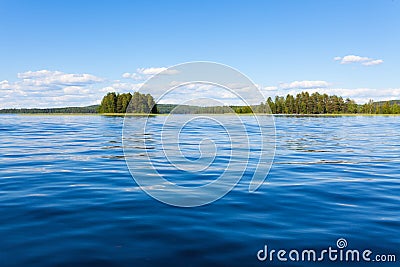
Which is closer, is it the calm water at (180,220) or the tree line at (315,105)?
the calm water at (180,220)

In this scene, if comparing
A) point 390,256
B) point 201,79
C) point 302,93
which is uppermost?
point 302,93

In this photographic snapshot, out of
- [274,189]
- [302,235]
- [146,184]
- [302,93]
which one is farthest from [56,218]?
[302,93]

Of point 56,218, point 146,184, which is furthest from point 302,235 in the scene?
point 146,184

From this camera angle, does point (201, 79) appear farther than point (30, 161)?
No

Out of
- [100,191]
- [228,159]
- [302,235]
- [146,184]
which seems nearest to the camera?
[302,235]

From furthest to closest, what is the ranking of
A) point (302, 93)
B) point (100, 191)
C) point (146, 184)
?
point (302, 93) → point (146, 184) → point (100, 191)

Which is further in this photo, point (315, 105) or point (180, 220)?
point (315, 105)

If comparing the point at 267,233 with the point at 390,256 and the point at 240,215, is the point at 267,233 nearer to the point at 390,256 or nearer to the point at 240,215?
the point at 240,215

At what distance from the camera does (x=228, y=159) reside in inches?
634

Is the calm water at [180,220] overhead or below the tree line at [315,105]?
below

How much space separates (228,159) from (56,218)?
9.87 meters

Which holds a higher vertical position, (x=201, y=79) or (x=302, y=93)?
(x=302, y=93)

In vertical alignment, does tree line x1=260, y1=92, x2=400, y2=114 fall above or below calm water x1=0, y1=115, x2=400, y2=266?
above

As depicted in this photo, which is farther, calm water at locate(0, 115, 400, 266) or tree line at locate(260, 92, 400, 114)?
tree line at locate(260, 92, 400, 114)
